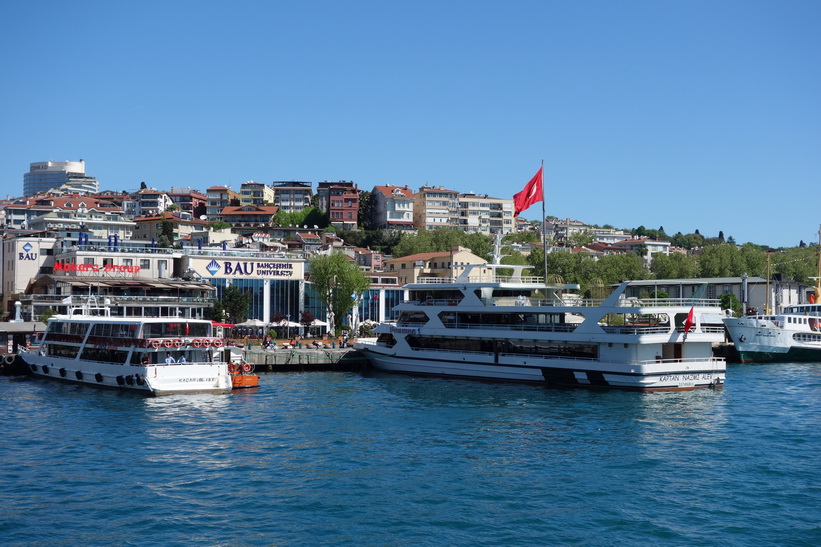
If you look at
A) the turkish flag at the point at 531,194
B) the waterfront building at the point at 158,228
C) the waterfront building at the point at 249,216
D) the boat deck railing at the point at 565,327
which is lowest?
the boat deck railing at the point at 565,327

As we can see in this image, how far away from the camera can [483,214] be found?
14000 centimetres

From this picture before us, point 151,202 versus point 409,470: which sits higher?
point 151,202

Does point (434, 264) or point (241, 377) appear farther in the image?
point (434, 264)

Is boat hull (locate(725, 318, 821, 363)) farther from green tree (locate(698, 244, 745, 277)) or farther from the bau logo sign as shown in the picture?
the bau logo sign

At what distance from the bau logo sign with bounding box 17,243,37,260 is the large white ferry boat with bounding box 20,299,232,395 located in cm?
2666

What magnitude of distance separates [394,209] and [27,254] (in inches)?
2720

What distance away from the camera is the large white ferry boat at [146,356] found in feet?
126

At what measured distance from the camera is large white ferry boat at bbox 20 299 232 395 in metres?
38.4

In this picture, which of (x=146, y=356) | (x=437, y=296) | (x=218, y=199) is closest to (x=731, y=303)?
(x=437, y=296)

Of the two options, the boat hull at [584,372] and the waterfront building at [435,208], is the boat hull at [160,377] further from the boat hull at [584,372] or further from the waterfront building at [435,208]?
the waterfront building at [435,208]

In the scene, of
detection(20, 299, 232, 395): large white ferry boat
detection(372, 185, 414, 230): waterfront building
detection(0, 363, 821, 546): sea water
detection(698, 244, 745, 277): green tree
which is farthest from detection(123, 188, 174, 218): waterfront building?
detection(0, 363, 821, 546): sea water

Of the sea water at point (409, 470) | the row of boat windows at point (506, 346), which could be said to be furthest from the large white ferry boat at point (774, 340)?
the row of boat windows at point (506, 346)

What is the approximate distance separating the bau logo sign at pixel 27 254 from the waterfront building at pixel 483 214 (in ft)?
264

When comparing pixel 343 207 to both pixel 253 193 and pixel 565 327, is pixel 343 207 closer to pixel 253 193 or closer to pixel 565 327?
pixel 253 193
